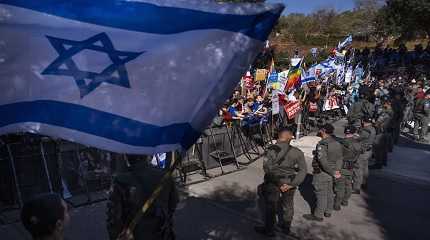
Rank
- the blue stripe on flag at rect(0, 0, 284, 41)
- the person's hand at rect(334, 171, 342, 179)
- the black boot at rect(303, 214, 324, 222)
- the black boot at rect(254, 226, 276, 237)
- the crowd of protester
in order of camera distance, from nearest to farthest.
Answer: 1. the crowd of protester
2. the blue stripe on flag at rect(0, 0, 284, 41)
3. the black boot at rect(254, 226, 276, 237)
4. the person's hand at rect(334, 171, 342, 179)
5. the black boot at rect(303, 214, 324, 222)

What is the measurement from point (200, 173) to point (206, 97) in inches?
297

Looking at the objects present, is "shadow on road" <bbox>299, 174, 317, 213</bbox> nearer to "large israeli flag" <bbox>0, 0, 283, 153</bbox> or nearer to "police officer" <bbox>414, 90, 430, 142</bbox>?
"large israeli flag" <bbox>0, 0, 283, 153</bbox>

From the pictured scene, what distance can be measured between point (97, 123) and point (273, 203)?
4277mm

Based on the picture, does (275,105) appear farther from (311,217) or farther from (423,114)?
(423,114)

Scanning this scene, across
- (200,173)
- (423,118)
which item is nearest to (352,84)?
(423,118)

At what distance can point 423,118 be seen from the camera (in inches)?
655

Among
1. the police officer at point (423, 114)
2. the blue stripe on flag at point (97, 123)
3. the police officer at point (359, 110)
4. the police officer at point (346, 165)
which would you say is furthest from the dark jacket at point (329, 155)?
the police officer at point (423, 114)

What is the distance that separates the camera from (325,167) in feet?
26.4

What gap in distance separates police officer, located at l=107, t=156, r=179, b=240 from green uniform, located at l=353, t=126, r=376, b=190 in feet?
21.1

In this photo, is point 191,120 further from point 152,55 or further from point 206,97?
point 152,55

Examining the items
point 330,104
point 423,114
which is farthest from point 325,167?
point 330,104

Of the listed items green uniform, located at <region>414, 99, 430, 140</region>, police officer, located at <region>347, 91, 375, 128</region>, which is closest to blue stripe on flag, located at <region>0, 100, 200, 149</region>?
police officer, located at <region>347, 91, 375, 128</region>

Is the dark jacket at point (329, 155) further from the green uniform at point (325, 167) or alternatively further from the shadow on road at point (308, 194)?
the shadow on road at point (308, 194)

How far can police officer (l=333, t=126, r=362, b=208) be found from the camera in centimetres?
882
